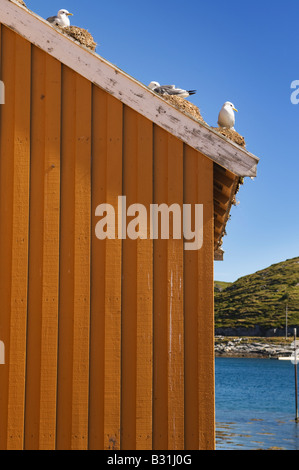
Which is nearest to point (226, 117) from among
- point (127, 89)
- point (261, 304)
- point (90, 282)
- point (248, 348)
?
point (127, 89)

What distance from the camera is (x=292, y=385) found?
10125cm

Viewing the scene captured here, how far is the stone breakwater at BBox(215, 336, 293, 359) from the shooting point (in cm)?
14888

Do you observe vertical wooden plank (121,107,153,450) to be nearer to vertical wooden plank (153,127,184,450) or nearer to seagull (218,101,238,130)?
vertical wooden plank (153,127,184,450)

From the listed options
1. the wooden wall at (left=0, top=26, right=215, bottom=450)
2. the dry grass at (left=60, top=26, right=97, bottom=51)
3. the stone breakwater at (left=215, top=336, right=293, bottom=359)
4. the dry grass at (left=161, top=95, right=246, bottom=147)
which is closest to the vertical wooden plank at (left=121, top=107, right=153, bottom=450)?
the wooden wall at (left=0, top=26, right=215, bottom=450)

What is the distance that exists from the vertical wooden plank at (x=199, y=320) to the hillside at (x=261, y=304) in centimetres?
15956

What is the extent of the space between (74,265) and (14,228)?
72 centimetres

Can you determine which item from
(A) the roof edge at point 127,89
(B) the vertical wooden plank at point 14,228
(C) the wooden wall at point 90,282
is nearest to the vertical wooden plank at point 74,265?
(C) the wooden wall at point 90,282

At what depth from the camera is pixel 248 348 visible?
515 feet

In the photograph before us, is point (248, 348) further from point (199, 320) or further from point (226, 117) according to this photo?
point (199, 320)

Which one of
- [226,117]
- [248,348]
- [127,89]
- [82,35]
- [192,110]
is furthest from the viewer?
[248,348]

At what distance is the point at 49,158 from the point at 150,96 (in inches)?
48.2
